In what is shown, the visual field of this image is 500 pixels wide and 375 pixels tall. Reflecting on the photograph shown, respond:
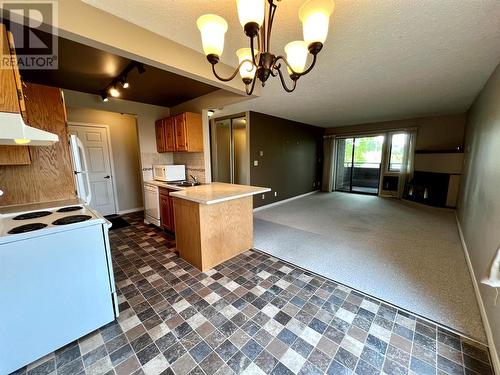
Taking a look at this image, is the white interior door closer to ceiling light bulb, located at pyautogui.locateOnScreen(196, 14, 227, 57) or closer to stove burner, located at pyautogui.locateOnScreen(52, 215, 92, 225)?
stove burner, located at pyautogui.locateOnScreen(52, 215, 92, 225)

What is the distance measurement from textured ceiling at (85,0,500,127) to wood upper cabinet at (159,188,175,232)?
2.19 meters

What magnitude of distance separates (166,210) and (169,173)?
743 millimetres

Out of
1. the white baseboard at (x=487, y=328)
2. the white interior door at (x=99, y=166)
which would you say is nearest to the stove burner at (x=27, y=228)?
the white baseboard at (x=487, y=328)

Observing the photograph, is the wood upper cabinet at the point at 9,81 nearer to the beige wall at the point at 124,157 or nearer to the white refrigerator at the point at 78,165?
the white refrigerator at the point at 78,165

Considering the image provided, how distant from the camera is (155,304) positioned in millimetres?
1831

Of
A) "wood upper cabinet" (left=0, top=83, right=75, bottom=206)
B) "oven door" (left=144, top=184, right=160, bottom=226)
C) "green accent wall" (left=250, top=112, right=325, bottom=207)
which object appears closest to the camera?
"wood upper cabinet" (left=0, top=83, right=75, bottom=206)

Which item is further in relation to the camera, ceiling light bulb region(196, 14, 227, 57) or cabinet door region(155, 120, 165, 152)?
cabinet door region(155, 120, 165, 152)

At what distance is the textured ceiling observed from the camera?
4.75ft

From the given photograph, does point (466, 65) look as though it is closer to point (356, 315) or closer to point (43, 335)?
point (356, 315)

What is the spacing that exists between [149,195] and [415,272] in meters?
4.22

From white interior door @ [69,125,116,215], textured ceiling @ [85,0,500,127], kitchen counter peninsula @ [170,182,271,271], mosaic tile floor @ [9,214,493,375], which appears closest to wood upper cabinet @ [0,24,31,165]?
textured ceiling @ [85,0,500,127]

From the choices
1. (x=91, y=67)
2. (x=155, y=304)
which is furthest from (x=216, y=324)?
(x=91, y=67)

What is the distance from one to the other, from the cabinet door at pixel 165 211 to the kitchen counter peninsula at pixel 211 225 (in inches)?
29.2

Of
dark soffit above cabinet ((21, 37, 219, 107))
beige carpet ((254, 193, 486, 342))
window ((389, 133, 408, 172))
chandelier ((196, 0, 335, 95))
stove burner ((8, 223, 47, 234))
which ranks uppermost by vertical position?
dark soffit above cabinet ((21, 37, 219, 107))
